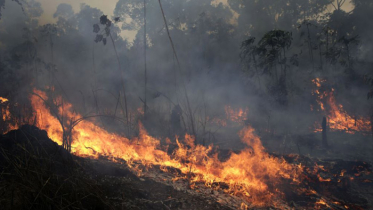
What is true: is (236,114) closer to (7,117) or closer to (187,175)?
(187,175)

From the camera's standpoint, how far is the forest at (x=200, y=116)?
4.78 meters

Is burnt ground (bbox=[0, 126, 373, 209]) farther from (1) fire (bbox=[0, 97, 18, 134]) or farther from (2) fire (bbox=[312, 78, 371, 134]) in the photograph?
(2) fire (bbox=[312, 78, 371, 134])

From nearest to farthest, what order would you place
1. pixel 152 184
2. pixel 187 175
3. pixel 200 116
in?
pixel 152 184, pixel 187 175, pixel 200 116

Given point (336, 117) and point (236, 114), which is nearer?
point (336, 117)

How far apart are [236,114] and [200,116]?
3.73 meters

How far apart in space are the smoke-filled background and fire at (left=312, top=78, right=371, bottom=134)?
19cm

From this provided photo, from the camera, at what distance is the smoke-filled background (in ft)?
38.2

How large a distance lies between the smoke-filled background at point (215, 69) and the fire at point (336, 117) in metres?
0.19

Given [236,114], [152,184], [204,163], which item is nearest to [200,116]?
[236,114]

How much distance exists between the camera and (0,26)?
798 inches

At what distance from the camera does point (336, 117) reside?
1303 centimetres

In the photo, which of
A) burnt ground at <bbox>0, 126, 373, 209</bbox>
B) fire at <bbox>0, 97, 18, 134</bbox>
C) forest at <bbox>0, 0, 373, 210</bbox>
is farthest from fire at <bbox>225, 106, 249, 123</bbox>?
fire at <bbox>0, 97, 18, 134</bbox>

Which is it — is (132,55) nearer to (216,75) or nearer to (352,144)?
(216,75)

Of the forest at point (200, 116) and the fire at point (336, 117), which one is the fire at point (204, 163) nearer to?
the forest at point (200, 116)
